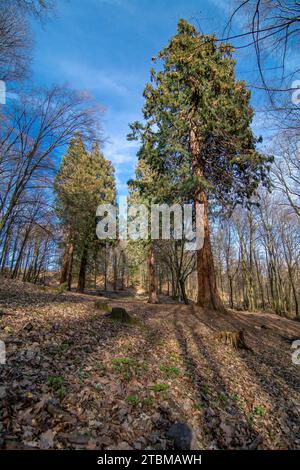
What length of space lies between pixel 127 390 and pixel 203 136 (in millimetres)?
10012

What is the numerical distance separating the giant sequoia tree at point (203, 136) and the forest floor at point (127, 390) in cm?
581

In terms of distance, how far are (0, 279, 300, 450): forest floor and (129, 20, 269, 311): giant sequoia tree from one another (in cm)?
581

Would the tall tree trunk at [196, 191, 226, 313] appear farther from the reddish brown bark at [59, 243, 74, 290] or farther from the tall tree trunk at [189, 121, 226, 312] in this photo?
the reddish brown bark at [59, 243, 74, 290]

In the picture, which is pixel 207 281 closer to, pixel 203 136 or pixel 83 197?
pixel 203 136

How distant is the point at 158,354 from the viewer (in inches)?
189

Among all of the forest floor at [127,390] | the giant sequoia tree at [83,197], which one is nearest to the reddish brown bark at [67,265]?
the giant sequoia tree at [83,197]

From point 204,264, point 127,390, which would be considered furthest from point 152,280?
point 127,390

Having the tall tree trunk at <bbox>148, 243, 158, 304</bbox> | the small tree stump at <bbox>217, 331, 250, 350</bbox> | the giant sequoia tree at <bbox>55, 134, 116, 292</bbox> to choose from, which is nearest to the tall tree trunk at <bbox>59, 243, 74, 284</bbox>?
the giant sequoia tree at <bbox>55, 134, 116, 292</bbox>

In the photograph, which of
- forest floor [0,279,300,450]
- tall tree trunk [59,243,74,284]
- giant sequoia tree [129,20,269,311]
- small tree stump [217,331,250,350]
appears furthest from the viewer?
tall tree trunk [59,243,74,284]

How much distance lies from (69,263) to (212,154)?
13694mm

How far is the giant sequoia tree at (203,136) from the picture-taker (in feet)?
30.9

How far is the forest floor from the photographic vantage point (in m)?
2.35

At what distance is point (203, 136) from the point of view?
1042 centimetres

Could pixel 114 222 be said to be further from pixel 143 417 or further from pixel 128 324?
pixel 143 417
